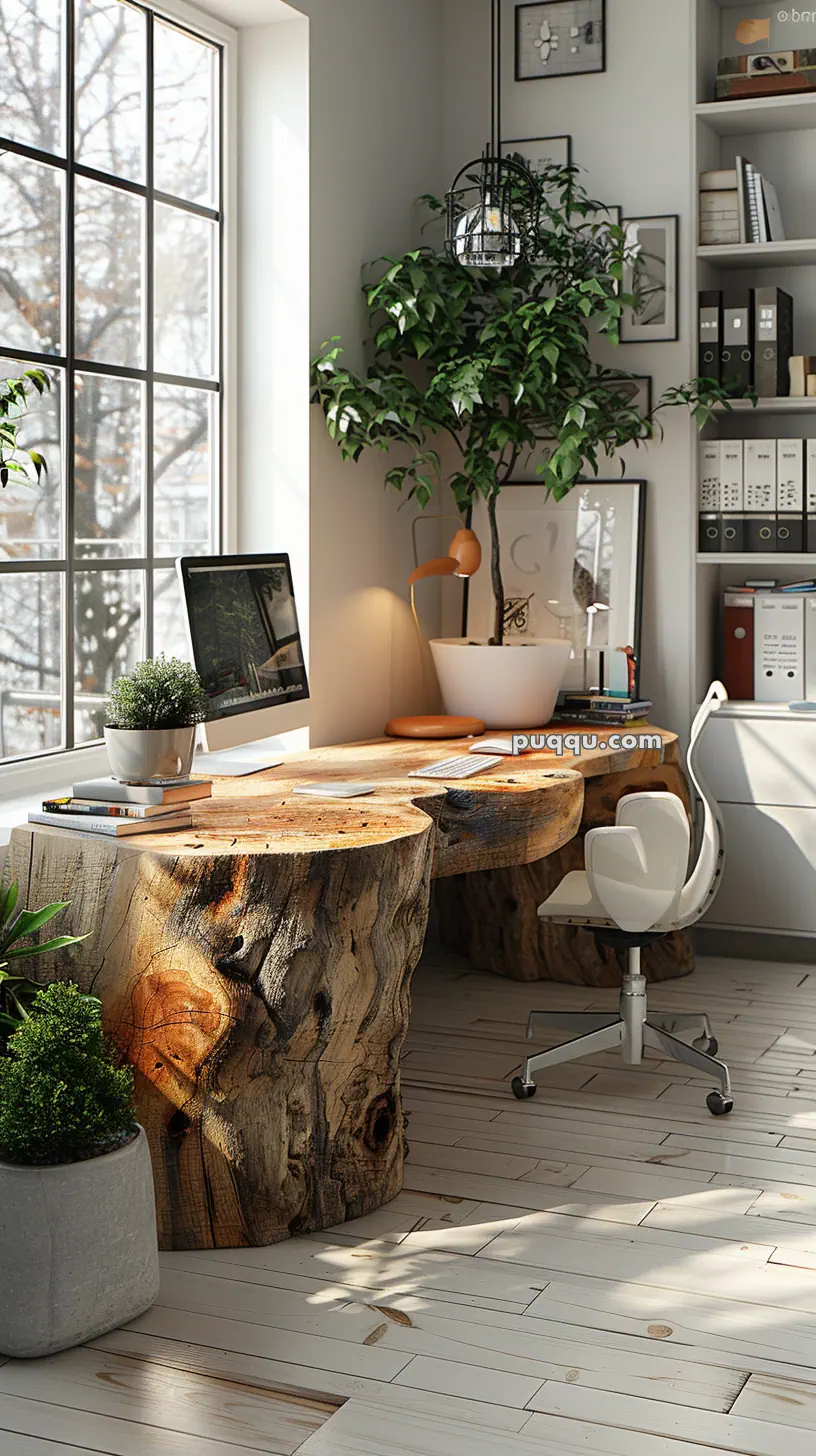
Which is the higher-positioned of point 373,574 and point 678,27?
point 678,27

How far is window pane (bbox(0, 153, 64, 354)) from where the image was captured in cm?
300

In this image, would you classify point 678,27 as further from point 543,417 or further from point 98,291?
point 98,291

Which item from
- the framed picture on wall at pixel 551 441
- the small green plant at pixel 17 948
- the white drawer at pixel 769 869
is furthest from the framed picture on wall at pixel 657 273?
the small green plant at pixel 17 948

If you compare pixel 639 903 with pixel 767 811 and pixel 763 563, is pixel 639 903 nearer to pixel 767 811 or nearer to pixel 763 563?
pixel 767 811

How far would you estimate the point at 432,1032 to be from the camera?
375 cm

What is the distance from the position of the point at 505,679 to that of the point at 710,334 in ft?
3.97

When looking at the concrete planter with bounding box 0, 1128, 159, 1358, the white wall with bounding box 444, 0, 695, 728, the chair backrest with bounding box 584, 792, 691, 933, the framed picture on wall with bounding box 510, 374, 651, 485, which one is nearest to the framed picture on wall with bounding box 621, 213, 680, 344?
the white wall with bounding box 444, 0, 695, 728

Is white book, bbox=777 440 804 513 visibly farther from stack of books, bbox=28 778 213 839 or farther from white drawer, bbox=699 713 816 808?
stack of books, bbox=28 778 213 839

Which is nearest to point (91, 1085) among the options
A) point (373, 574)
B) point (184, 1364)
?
point (184, 1364)

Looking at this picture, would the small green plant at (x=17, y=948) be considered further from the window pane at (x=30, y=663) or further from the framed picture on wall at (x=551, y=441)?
the framed picture on wall at (x=551, y=441)

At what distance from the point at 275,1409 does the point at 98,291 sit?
2.34m

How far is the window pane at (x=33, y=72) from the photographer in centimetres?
298

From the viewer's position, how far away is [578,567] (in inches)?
175

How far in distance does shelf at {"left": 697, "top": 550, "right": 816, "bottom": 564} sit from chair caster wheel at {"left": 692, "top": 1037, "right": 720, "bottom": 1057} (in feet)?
4.74
